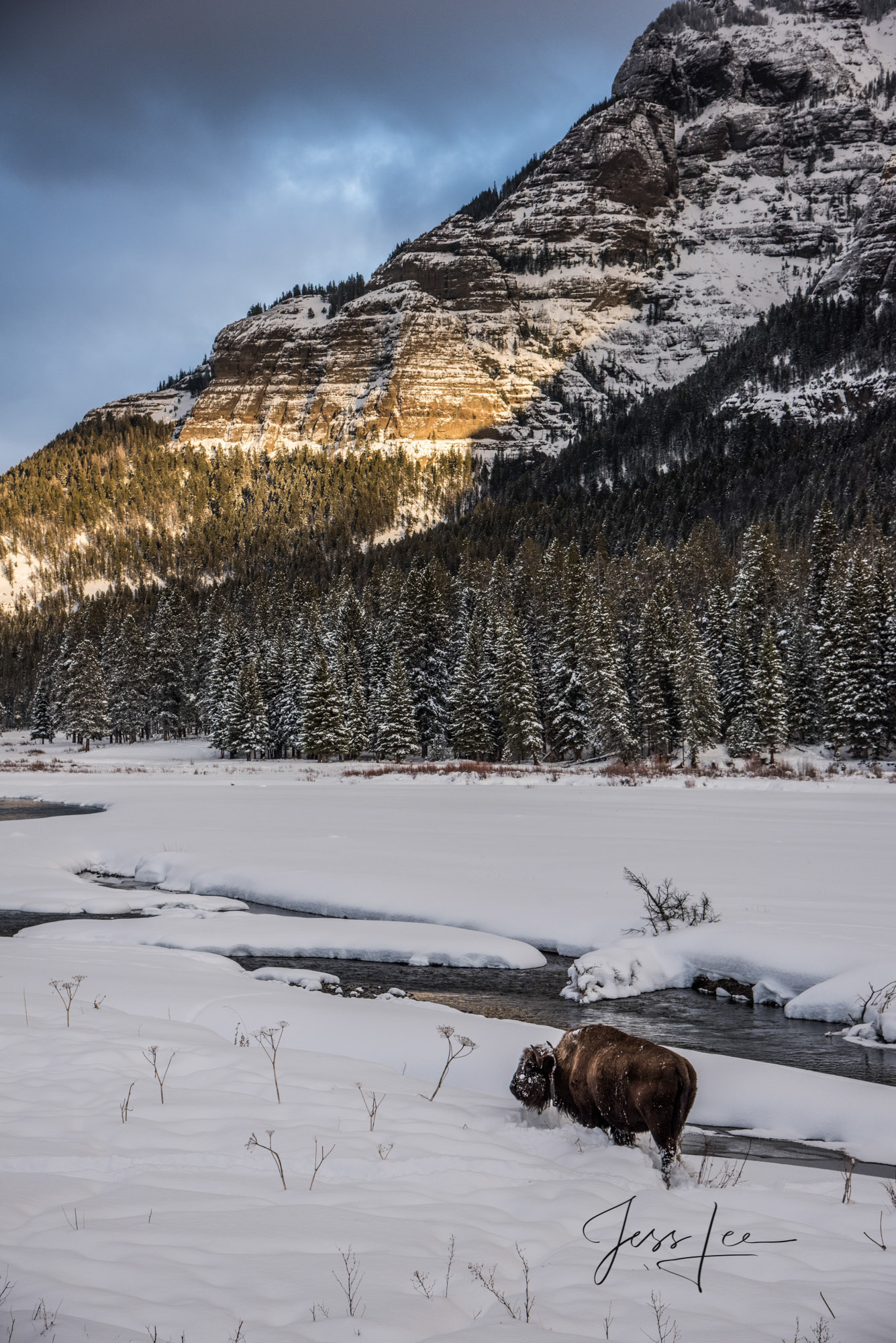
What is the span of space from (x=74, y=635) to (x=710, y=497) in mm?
95944

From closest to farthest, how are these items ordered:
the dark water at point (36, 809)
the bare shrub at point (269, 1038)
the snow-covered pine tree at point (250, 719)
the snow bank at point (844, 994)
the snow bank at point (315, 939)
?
the bare shrub at point (269, 1038) → the snow bank at point (844, 994) → the snow bank at point (315, 939) → the dark water at point (36, 809) → the snow-covered pine tree at point (250, 719)

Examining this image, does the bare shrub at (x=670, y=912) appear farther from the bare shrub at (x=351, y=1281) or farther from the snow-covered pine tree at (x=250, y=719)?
the snow-covered pine tree at (x=250, y=719)

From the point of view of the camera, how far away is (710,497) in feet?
394

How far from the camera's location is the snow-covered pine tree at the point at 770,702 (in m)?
50.5

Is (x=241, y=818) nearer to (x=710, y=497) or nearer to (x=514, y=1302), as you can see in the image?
(x=514, y=1302)

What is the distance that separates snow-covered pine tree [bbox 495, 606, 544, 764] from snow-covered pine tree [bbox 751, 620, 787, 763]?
1475 centimetres

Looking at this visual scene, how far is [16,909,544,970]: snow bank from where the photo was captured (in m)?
11.9

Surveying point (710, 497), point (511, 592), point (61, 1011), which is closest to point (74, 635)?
point (511, 592)

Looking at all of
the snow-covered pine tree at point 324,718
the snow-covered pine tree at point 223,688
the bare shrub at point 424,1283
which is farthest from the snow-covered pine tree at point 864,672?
the bare shrub at point 424,1283

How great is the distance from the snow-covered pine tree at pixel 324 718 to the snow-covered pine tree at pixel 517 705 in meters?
13.0

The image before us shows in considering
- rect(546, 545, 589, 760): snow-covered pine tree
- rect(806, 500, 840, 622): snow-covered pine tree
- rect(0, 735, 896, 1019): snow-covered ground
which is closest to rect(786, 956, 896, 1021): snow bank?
rect(0, 735, 896, 1019): snow-covered ground

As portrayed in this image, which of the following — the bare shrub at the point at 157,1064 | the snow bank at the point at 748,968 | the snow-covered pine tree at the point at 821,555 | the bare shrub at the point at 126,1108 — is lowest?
the snow bank at the point at 748,968

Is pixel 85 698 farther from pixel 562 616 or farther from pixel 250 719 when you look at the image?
pixel 562 616

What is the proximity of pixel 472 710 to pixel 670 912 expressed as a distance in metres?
43.8
